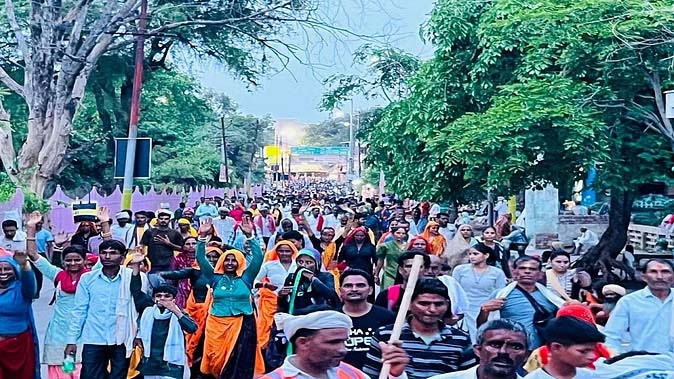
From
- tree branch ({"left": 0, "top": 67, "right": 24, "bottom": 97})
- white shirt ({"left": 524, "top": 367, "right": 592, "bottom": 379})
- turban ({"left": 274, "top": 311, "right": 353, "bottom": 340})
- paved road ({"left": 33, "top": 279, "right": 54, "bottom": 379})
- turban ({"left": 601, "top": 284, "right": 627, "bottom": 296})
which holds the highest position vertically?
tree branch ({"left": 0, "top": 67, "right": 24, "bottom": 97})

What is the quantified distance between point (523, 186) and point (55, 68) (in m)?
10.9

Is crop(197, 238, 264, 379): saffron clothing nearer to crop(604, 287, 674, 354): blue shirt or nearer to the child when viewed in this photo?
the child

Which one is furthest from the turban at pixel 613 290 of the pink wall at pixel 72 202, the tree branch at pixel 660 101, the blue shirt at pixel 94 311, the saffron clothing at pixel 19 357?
the pink wall at pixel 72 202

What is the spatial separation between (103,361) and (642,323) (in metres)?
4.13

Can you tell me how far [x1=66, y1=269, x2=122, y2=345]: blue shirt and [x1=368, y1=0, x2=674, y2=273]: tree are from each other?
6.42 meters

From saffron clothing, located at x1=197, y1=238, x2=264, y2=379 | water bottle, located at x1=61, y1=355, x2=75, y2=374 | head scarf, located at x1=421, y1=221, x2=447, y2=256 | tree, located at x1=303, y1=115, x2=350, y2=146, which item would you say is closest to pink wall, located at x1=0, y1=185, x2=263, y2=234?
head scarf, located at x1=421, y1=221, x2=447, y2=256

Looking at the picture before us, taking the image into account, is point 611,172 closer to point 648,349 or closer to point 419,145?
point 419,145

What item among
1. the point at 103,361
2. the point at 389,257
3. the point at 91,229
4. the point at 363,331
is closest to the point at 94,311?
the point at 103,361

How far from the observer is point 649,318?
6.04 m

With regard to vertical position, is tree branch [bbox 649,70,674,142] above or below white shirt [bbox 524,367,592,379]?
above

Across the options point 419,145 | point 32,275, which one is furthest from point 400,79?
point 32,275

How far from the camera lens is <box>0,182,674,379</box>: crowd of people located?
13.4 feet

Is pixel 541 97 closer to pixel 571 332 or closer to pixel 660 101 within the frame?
pixel 660 101

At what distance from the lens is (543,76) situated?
13.5m
